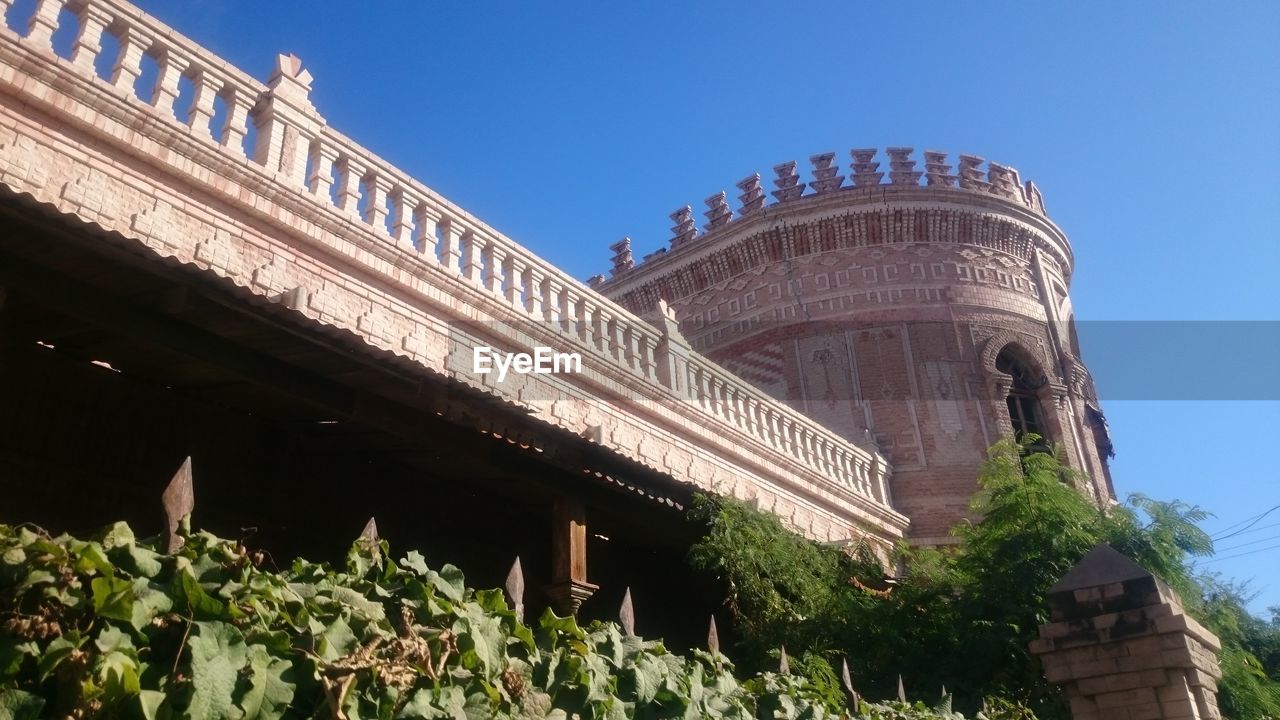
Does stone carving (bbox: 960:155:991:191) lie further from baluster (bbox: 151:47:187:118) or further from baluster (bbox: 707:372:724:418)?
baluster (bbox: 151:47:187:118)

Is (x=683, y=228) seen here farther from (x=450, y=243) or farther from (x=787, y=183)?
(x=450, y=243)

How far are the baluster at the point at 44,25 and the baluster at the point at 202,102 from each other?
857mm

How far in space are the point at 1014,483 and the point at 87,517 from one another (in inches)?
263

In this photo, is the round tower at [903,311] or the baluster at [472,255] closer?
the baluster at [472,255]

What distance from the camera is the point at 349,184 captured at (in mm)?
7027

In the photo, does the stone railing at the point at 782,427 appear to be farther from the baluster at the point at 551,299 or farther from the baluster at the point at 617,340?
the baluster at the point at 551,299

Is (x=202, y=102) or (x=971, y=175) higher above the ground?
(x=971, y=175)

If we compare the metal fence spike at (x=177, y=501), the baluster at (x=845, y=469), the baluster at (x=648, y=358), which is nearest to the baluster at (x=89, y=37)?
the metal fence spike at (x=177, y=501)

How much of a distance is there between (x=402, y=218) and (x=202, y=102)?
156 cm

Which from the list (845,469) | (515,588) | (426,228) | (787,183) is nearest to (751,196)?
(787,183)

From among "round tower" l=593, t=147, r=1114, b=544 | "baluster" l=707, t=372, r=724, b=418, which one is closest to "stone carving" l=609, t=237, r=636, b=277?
"round tower" l=593, t=147, r=1114, b=544

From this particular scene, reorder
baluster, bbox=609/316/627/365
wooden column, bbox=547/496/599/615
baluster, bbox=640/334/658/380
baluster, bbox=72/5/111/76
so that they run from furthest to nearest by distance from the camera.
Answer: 1. baluster, bbox=640/334/658/380
2. baluster, bbox=609/316/627/365
3. baluster, bbox=72/5/111/76
4. wooden column, bbox=547/496/599/615

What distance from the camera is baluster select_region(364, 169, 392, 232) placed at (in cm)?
708

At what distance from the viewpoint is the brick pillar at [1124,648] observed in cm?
482
